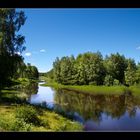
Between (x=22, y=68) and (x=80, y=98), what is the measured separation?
4.26 m

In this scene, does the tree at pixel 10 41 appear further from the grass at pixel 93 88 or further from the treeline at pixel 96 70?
the grass at pixel 93 88

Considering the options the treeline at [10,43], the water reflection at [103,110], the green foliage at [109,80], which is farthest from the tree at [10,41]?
the green foliage at [109,80]

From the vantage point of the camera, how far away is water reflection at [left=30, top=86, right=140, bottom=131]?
10548mm

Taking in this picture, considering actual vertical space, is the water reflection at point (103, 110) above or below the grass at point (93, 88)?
below

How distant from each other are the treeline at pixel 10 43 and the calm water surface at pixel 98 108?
1541 millimetres

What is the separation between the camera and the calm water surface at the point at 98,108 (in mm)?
10453

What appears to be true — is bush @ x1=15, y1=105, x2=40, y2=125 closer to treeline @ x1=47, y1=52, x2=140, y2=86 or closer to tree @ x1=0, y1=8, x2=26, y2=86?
tree @ x1=0, y1=8, x2=26, y2=86

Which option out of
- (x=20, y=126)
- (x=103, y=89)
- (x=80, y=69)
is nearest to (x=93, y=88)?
(x=103, y=89)

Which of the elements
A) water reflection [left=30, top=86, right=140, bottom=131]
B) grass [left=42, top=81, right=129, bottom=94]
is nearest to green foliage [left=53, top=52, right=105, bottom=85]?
grass [left=42, top=81, right=129, bottom=94]

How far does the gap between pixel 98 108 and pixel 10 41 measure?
519 cm
